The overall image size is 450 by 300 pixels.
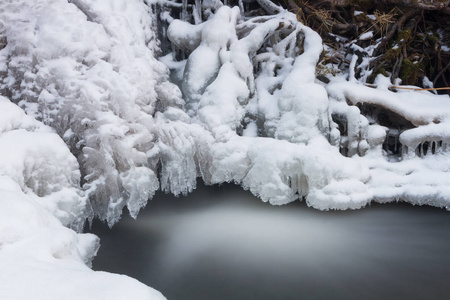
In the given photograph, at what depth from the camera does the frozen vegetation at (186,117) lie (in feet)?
12.4

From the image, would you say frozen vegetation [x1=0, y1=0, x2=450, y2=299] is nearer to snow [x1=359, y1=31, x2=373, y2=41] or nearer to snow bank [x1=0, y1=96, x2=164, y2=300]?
snow bank [x1=0, y1=96, x2=164, y2=300]

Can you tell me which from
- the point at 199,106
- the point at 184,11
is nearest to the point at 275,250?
the point at 199,106

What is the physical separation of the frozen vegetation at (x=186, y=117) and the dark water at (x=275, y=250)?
0.28 metres

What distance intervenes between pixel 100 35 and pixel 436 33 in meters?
5.52

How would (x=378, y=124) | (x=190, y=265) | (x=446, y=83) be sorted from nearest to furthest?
(x=190, y=265) → (x=378, y=124) → (x=446, y=83)

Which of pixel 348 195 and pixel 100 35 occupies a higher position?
pixel 100 35

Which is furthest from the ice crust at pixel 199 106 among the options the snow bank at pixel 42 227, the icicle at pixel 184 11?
the snow bank at pixel 42 227

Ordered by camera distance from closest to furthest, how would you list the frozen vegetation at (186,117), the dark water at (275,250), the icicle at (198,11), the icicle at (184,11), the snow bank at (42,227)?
the snow bank at (42,227)
the dark water at (275,250)
the frozen vegetation at (186,117)
the icicle at (198,11)
the icicle at (184,11)

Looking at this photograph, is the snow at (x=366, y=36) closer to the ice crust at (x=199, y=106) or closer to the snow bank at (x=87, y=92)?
the ice crust at (x=199, y=106)

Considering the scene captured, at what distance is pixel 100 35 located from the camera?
412 centimetres

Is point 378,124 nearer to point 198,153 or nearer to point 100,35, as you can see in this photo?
point 198,153

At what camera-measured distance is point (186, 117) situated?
474cm

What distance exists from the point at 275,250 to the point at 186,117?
1887mm

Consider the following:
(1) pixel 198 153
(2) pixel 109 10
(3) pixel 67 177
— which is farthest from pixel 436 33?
(3) pixel 67 177
